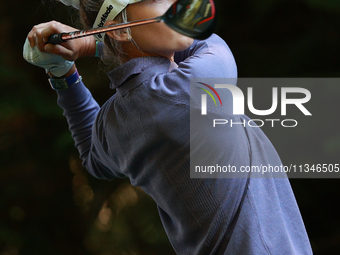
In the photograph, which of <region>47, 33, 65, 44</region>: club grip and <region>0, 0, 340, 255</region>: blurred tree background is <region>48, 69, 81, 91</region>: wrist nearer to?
<region>47, 33, 65, 44</region>: club grip

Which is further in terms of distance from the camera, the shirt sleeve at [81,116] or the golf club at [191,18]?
the shirt sleeve at [81,116]

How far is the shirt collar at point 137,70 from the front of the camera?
1.93 ft

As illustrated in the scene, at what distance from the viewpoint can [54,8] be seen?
124 centimetres

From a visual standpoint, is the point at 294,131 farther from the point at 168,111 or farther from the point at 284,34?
the point at 168,111

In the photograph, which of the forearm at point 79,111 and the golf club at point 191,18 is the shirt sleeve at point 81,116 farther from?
the golf club at point 191,18

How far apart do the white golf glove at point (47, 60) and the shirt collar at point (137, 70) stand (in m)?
0.14

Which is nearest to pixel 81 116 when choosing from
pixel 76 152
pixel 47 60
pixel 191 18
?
pixel 47 60

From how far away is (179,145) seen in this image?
1.90 ft

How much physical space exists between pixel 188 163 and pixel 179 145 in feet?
0.09

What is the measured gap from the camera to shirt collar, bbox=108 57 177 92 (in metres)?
0.59

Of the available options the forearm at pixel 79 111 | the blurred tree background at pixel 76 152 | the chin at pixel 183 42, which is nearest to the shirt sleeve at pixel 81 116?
the forearm at pixel 79 111

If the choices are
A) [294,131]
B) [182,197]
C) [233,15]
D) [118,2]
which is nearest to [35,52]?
[118,2]

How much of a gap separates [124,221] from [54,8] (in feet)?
2.17

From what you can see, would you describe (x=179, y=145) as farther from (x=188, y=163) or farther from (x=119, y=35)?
(x=119, y=35)
